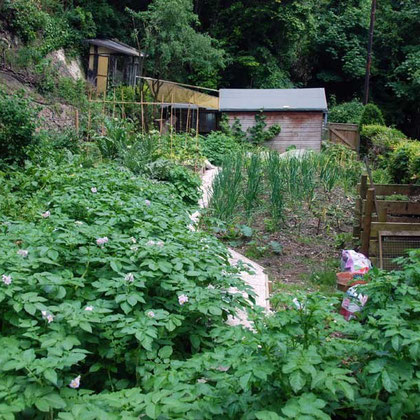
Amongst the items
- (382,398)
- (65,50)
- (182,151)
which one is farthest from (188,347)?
(65,50)

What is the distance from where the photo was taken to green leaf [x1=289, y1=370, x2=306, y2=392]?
1.97 metres

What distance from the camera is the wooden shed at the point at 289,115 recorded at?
22.0 meters

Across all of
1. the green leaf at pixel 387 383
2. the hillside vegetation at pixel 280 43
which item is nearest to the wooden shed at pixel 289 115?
the hillside vegetation at pixel 280 43

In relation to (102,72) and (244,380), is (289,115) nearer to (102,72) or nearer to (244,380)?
(102,72)

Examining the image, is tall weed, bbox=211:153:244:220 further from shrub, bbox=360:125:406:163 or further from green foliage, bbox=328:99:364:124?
green foliage, bbox=328:99:364:124

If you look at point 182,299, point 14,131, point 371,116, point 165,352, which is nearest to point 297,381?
point 165,352

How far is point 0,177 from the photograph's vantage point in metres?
6.81

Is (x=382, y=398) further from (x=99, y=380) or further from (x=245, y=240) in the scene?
(x=245, y=240)

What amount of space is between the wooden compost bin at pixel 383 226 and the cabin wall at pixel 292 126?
1523 centimetres

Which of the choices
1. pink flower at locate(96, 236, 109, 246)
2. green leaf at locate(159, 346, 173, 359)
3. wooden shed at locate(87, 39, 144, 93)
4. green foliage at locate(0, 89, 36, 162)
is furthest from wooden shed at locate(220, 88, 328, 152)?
green leaf at locate(159, 346, 173, 359)

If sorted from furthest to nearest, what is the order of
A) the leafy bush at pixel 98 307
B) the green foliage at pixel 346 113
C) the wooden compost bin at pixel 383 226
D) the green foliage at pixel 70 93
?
the green foliage at pixel 346 113
the green foliage at pixel 70 93
the wooden compost bin at pixel 383 226
the leafy bush at pixel 98 307

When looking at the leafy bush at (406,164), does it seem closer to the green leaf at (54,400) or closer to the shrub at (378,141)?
the shrub at (378,141)

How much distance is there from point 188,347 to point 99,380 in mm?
626

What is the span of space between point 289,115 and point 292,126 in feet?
1.57
